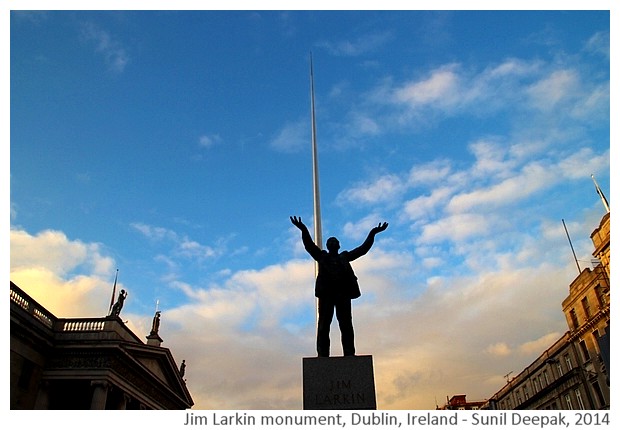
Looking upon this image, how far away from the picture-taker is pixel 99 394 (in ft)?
101

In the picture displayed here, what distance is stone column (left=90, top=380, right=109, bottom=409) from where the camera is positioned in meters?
30.3

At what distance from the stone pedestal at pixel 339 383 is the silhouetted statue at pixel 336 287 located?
703 mm

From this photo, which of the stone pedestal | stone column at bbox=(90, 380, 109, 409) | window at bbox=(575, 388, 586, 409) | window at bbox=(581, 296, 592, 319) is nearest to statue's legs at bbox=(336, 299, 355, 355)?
the stone pedestal

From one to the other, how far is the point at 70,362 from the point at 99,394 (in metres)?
3.61

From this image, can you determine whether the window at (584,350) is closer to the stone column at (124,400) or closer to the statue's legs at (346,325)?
the stone column at (124,400)

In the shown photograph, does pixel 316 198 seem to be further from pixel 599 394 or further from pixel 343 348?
pixel 599 394

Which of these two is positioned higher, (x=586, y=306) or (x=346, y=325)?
(x=586, y=306)

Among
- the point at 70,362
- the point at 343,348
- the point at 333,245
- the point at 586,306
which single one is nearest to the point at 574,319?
the point at 586,306

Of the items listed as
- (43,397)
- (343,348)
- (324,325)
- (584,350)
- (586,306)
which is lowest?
(343,348)

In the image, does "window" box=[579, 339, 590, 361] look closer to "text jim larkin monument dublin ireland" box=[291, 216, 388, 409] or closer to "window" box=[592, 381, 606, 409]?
"window" box=[592, 381, 606, 409]

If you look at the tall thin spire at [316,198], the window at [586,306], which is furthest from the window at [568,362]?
the tall thin spire at [316,198]

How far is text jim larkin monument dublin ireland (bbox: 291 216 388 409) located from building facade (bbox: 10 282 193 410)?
26.6 metres
